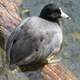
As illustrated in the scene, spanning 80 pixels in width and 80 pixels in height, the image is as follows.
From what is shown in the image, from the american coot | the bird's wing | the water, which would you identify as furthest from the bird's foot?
the bird's wing

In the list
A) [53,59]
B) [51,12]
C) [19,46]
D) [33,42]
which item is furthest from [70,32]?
[19,46]

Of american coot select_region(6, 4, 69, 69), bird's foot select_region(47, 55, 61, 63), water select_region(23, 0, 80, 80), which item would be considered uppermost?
american coot select_region(6, 4, 69, 69)

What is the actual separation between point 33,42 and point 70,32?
2.65 meters

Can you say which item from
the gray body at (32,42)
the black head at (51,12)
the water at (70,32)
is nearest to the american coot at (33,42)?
the gray body at (32,42)

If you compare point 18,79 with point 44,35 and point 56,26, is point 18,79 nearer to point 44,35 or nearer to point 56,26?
point 44,35

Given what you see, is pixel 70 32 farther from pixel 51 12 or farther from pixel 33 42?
pixel 33 42

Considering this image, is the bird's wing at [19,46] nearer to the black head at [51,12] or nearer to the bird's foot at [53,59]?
the bird's foot at [53,59]

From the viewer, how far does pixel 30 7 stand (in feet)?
32.1

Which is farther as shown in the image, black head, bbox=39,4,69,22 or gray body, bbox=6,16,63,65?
black head, bbox=39,4,69,22

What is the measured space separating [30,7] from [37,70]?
138 inches

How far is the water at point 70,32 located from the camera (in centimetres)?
789

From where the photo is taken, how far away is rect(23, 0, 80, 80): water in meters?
7.89

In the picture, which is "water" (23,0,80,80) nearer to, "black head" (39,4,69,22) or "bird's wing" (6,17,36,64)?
"black head" (39,4,69,22)

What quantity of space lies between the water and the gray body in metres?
0.96
